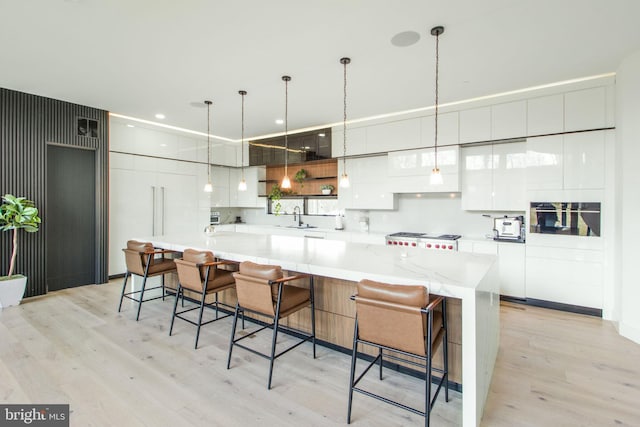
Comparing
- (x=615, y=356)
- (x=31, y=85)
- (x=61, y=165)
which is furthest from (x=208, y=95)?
(x=615, y=356)

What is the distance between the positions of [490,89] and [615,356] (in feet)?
9.95

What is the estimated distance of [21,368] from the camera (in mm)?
2441

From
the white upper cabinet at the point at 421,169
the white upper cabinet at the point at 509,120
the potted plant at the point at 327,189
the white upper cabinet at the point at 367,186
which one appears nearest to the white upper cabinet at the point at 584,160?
the white upper cabinet at the point at 509,120

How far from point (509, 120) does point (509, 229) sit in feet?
4.71

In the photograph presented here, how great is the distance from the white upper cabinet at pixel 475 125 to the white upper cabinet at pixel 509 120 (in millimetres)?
59

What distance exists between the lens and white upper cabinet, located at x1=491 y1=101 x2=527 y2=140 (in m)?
3.93

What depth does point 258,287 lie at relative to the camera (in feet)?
7.52

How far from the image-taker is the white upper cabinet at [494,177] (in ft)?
13.7

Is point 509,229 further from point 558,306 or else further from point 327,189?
point 327,189

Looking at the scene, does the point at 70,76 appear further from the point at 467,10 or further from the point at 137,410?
the point at 467,10

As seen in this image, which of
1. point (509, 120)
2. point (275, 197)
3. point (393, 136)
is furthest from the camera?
point (275, 197)

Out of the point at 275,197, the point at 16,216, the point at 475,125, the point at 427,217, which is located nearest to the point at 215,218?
the point at 275,197

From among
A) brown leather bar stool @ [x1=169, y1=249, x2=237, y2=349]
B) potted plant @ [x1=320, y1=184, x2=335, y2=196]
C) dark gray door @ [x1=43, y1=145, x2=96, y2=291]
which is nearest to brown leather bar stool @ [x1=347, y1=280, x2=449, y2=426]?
brown leather bar stool @ [x1=169, y1=249, x2=237, y2=349]

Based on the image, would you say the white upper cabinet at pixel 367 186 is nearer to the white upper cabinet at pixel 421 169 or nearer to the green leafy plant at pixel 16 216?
the white upper cabinet at pixel 421 169
